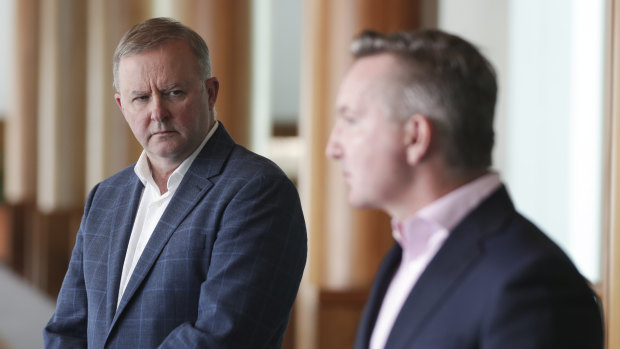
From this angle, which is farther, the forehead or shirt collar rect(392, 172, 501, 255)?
the forehead

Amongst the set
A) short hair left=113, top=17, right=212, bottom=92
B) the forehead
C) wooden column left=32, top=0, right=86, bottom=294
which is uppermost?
short hair left=113, top=17, right=212, bottom=92

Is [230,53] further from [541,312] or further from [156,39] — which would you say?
[541,312]

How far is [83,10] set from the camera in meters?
9.58

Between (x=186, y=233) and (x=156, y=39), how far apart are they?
477 mm

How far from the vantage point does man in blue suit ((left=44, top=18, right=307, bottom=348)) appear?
2018 mm

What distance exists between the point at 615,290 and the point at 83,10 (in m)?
7.83

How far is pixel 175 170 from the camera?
7.16ft

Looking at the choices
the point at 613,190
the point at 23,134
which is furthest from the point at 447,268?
the point at 23,134

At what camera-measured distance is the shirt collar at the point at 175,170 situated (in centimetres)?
217

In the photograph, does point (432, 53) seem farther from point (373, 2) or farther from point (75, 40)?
point (75, 40)

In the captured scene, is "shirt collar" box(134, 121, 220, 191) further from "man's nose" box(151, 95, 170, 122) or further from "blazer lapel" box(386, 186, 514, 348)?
"blazer lapel" box(386, 186, 514, 348)

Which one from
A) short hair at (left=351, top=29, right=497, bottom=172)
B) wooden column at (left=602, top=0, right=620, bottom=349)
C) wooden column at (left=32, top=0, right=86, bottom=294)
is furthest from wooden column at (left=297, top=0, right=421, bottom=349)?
wooden column at (left=32, top=0, right=86, bottom=294)

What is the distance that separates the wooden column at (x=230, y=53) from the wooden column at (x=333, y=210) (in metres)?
0.75

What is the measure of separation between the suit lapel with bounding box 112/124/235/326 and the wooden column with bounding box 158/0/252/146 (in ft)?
10.9
